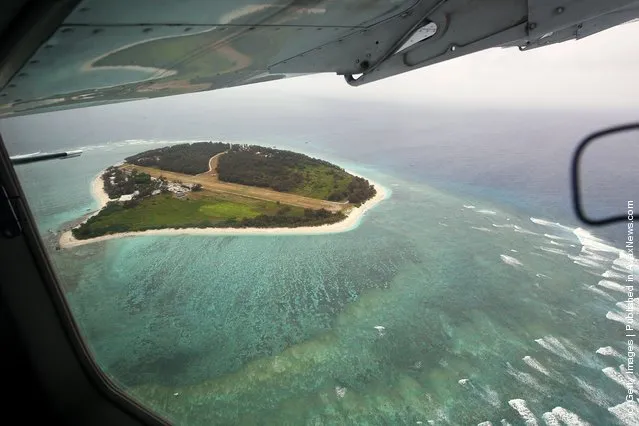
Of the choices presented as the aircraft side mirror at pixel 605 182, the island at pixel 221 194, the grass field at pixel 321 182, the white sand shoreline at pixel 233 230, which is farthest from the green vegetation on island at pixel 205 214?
the aircraft side mirror at pixel 605 182

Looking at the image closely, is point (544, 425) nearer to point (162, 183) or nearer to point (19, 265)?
point (19, 265)

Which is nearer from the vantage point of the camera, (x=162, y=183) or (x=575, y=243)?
(x=575, y=243)

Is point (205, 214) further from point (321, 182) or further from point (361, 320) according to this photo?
point (361, 320)

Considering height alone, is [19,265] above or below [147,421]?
above

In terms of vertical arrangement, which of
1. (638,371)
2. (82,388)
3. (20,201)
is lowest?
(638,371)

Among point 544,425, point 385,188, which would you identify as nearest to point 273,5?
point 544,425

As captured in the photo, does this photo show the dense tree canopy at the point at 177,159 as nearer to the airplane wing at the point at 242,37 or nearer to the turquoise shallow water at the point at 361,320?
the turquoise shallow water at the point at 361,320

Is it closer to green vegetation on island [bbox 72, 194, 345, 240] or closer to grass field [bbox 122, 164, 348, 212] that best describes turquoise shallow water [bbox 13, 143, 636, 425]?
green vegetation on island [bbox 72, 194, 345, 240]
